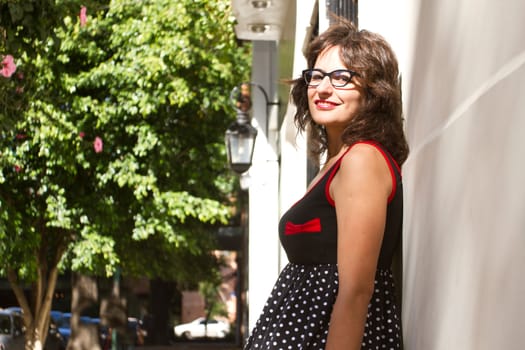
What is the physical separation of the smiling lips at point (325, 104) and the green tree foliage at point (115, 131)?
42.0 ft

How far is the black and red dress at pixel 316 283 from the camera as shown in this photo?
7.71ft

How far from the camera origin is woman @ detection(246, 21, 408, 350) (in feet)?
7.13

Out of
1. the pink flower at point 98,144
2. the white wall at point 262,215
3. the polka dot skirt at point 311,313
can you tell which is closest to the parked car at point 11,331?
the pink flower at point 98,144

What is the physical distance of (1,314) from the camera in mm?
25297

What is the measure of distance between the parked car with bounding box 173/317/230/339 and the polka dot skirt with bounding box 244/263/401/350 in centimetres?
3935

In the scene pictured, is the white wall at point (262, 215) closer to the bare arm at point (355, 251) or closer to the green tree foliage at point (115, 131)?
the green tree foliage at point (115, 131)

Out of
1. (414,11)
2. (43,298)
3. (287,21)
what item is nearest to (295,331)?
(414,11)

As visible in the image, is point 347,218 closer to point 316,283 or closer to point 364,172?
point 364,172

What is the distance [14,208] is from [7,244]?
838 millimetres

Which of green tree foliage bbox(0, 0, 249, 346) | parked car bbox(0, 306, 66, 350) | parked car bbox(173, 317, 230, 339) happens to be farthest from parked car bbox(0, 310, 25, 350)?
parked car bbox(173, 317, 230, 339)

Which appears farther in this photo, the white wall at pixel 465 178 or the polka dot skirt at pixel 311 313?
the polka dot skirt at pixel 311 313

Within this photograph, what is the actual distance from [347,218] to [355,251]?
7 cm

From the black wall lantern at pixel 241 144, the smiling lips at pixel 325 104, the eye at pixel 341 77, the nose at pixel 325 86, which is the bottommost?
the smiling lips at pixel 325 104

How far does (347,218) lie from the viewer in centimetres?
216
